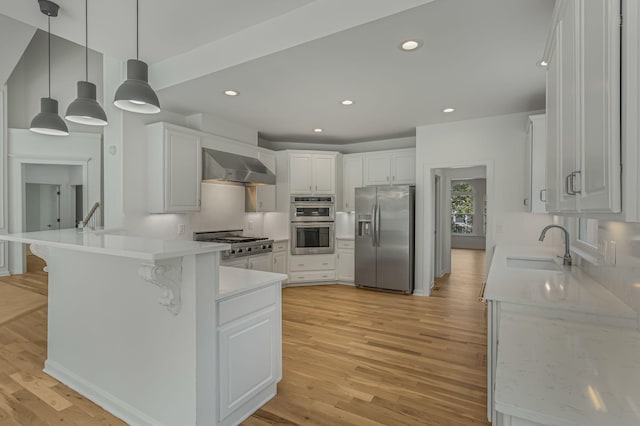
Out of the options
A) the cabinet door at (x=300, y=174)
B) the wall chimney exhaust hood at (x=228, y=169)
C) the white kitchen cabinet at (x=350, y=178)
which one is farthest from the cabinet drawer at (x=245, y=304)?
the white kitchen cabinet at (x=350, y=178)

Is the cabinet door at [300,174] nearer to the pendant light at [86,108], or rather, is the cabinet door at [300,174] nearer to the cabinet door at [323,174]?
the cabinet door at [323,174]

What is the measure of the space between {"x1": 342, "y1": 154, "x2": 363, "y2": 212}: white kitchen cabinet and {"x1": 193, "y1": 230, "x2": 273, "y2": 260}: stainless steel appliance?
1.76m

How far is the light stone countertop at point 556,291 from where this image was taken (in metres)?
1.56

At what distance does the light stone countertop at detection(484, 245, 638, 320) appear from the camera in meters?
1.56

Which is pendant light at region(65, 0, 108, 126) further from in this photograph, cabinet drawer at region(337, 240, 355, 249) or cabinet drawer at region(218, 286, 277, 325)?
cabinet drawer at region(337, 240, 355, 249)

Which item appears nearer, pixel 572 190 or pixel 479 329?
pixel 572 190

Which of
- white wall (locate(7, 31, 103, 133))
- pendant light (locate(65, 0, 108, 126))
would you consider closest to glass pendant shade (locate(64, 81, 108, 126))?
pendant light (locate(65, 0, 108, 126))

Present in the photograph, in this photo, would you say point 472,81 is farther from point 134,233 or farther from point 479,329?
point 134,233

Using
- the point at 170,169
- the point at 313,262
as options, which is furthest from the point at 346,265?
the point at 170,169

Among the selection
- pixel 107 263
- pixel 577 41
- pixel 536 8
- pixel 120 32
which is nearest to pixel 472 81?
pixel 536 8

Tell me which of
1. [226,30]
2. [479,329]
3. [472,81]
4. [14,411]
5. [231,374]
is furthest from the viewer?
[479,329]

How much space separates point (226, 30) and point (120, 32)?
96cm

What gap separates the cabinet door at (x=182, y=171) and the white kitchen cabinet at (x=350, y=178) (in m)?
2.75

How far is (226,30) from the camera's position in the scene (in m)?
2.90
